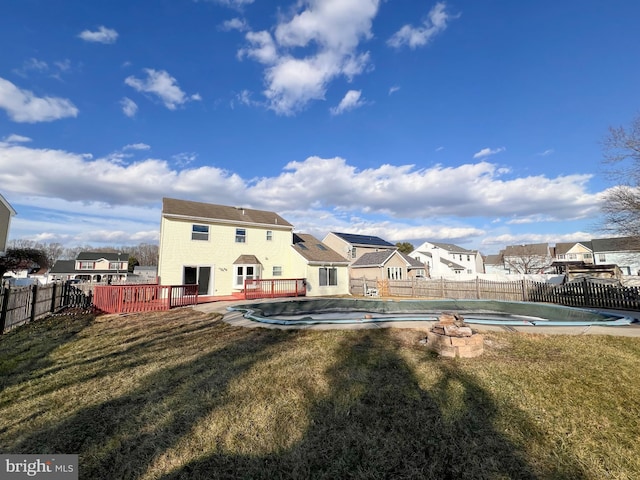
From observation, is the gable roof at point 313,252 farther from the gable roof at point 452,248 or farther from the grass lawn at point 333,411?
the gable roof at point 452,248

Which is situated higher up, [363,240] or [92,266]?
[363,240]

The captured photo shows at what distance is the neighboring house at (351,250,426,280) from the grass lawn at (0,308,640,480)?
67.5 feet

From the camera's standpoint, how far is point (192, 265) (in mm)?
18109

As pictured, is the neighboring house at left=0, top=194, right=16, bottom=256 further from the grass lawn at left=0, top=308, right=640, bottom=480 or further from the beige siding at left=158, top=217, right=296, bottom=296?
the grass lawn at left=0, top=308, right=640, bottom=480

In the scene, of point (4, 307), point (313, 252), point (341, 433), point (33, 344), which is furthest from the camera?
point (313, 252)

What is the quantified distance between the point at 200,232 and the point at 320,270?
893 cm

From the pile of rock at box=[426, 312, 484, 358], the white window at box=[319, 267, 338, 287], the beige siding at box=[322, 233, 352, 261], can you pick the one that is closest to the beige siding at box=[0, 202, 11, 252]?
the white window at box=[319, 267, 338, 287]

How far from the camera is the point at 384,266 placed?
1067 inches

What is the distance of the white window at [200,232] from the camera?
18.5 m

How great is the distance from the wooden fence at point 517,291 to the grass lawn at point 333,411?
943 centimetres

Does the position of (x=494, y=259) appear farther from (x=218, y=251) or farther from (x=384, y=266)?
(x=218, y=251)

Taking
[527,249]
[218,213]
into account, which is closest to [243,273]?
[218,213]

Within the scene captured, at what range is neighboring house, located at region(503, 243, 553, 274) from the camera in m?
48.8

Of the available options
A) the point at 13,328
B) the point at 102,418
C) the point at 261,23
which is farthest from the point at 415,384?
the point at 261,23
